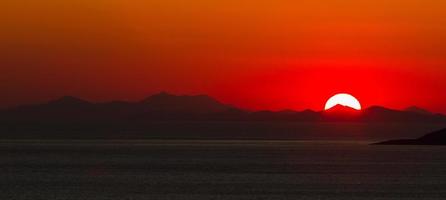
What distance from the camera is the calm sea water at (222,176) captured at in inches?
3617

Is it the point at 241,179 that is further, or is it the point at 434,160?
the point at 434,160

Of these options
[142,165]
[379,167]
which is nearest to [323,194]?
[379,167]

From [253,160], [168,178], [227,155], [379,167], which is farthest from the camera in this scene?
[227,155]

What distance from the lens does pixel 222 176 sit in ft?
389

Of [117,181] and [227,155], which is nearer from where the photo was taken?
[117,181]

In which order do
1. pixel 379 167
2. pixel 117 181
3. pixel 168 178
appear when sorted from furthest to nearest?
1. pixel 379 167
2. pixel 168 178
3. pixel 117 181

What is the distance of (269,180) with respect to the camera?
11138cm

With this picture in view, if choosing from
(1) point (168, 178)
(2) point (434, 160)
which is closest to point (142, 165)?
(1) point (168, 178)

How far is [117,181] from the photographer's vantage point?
354 ft

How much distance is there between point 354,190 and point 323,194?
573cm

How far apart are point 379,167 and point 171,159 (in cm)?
3949

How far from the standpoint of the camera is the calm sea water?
9188 centimetres

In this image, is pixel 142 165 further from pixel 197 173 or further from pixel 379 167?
pixel 379 167

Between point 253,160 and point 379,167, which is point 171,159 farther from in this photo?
point 379,167
